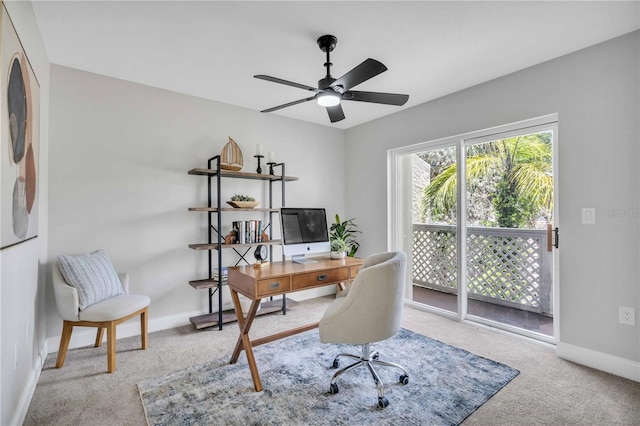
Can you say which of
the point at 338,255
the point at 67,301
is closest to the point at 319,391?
the point at 338,255

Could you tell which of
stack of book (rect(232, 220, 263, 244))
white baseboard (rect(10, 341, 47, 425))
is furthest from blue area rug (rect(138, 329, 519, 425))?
stack of book (rect(232, 220, 263, 244))

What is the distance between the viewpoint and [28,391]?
193cm

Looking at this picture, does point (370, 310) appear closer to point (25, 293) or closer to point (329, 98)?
point (329, 98)

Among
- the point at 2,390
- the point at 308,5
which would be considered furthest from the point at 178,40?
the point at 2,390

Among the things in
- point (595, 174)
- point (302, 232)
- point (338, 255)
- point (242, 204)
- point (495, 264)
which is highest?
point (595, 174)

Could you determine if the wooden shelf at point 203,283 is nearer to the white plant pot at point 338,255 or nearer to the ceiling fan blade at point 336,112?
the white plant pot at point 338,255

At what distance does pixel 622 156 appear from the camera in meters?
2.25

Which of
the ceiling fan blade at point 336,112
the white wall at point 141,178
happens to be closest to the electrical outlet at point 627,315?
the ceiling fan blade at point 336,112

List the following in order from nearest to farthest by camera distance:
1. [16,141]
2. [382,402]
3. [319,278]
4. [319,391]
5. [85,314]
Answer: [16,141] → [382,402] → [319,391] → [85,314] → [319,278]

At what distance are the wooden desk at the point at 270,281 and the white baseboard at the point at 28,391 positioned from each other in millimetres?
1212

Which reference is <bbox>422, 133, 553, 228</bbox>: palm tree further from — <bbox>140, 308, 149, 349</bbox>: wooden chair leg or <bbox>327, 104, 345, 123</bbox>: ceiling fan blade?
<bbox>140, 308, 149, 349</bbox>: wooden chair leg

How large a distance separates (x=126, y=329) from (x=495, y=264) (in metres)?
3.72

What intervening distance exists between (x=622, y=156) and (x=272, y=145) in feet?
11.0

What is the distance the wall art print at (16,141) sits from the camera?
4.64 ft
